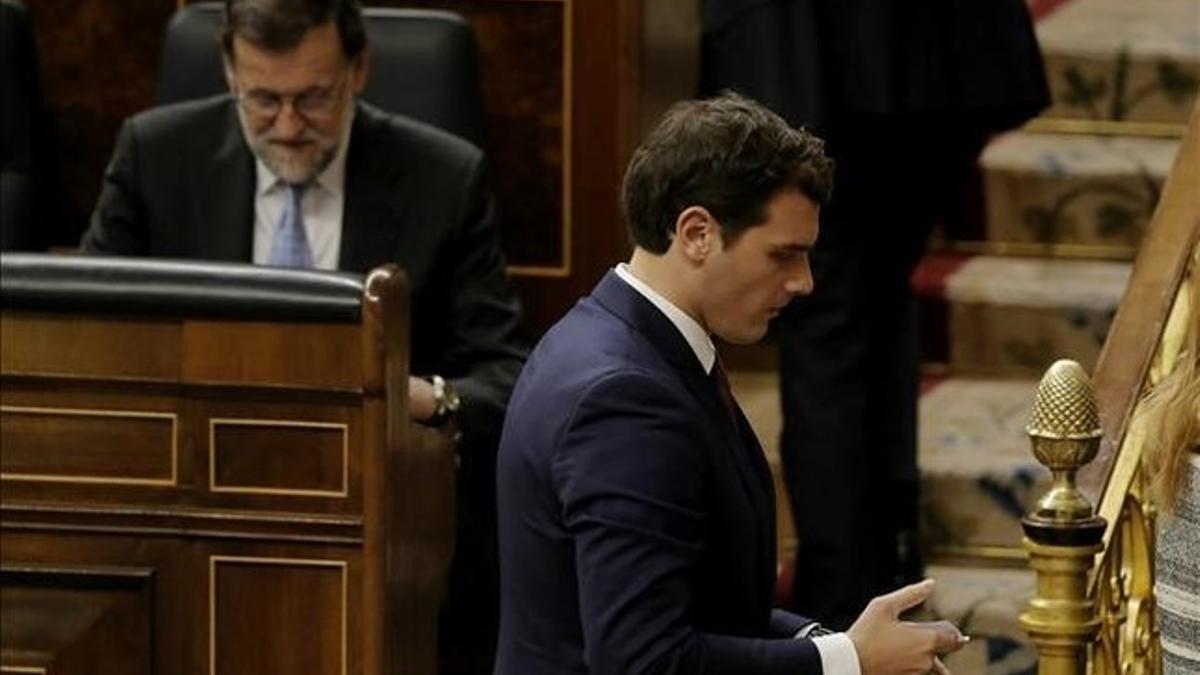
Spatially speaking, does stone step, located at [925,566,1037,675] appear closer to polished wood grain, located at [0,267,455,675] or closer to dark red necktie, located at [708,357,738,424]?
polished wood grain, located at [0,267,455,675]

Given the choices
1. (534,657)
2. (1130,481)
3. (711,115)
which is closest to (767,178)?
(711,115)

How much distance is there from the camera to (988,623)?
480 centimetres

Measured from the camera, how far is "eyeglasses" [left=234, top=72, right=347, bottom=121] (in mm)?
4297

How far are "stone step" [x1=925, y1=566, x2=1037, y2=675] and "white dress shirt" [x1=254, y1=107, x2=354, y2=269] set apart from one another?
1187 millimetres

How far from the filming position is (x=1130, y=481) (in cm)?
333

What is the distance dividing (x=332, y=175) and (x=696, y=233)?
1698mm

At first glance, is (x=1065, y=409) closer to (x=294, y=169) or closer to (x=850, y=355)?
(x=294, y=169)

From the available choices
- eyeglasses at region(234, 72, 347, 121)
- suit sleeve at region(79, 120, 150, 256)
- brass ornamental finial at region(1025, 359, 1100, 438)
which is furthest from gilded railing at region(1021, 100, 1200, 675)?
suit sleeve at region(79, 120, 150, 256)

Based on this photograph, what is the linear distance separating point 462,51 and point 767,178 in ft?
6.15

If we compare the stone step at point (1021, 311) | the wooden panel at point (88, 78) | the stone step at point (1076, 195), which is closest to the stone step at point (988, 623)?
the stone step at point (1021, 311)

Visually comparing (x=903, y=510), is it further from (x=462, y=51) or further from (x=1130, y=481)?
(x=1130, y=481)

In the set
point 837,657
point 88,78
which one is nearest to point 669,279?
point 837,657

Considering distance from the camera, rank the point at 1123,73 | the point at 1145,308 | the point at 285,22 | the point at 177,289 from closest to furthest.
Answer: the point at 1145,308
the point at 177,289
the point at 285,22
the point at 1123,73

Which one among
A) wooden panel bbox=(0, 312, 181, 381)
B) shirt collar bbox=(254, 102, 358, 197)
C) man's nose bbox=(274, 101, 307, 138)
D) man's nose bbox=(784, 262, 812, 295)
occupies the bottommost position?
wooden panel bbox=(0, 312, 181, 381)
